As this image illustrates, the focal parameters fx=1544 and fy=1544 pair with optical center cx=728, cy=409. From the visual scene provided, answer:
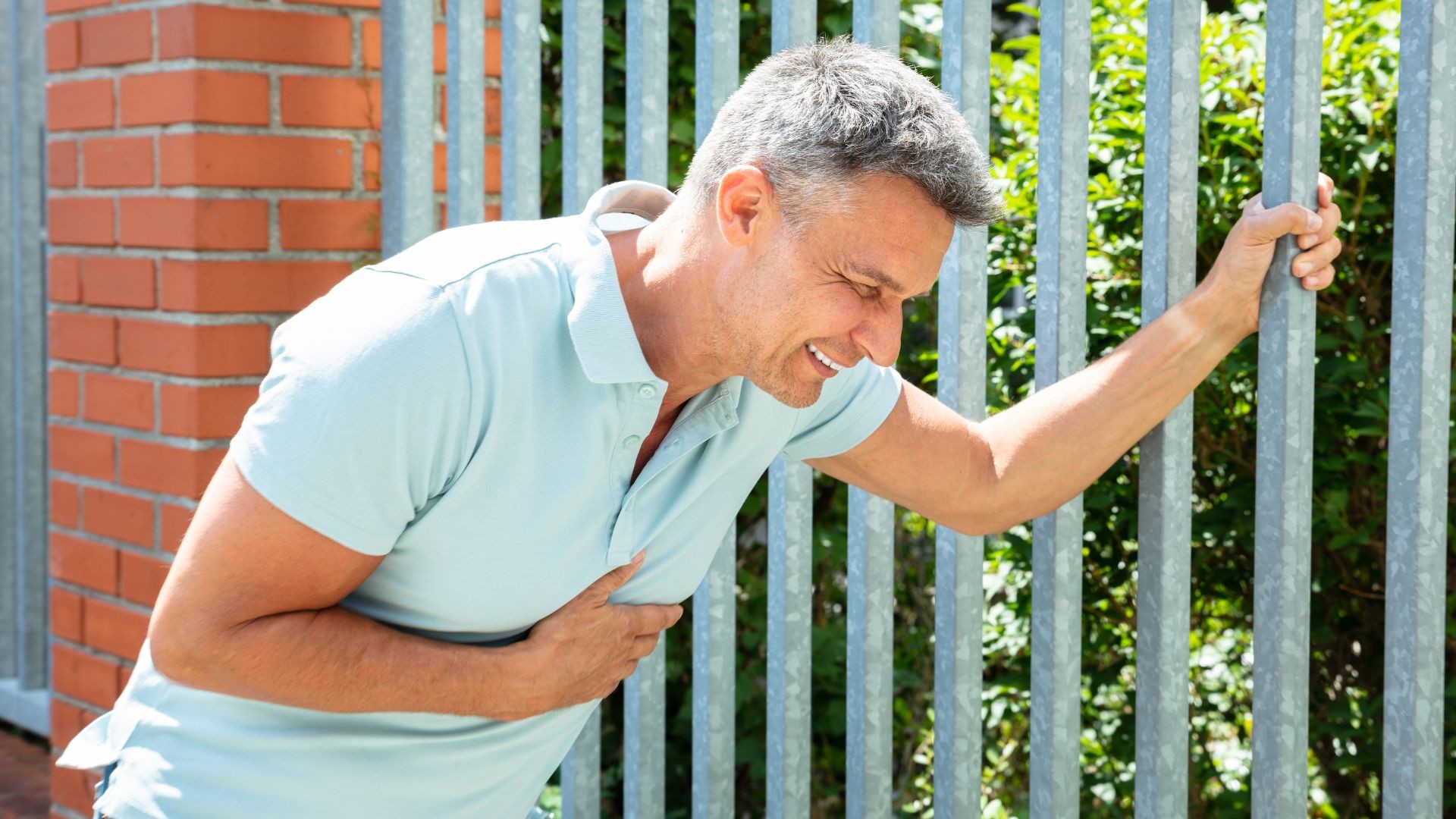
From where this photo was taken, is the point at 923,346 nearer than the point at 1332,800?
No

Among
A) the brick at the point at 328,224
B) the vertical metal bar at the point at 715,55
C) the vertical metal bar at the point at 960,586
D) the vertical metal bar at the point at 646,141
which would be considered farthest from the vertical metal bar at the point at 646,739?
the brick at the point at 328,224

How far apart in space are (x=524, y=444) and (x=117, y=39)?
1.74 metres

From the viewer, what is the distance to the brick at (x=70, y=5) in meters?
3.10

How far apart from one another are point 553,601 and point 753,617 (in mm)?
1576

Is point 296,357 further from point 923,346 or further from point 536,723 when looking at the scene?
point 923,346

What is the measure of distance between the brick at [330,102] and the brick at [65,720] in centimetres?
126

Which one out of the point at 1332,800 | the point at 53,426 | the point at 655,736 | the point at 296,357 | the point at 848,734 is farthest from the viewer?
the point at 53,426

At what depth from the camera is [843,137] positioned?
172cm

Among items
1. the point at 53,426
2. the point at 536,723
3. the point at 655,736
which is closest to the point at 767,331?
the point at 536,723

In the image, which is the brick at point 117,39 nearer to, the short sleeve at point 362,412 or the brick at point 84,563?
the brick at point 84,563

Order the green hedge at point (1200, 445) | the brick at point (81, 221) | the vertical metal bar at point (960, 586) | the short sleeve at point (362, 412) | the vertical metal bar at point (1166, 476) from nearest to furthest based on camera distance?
the short sleeve at point (362, 412), the vertical metal bar at point (1166, 476), the vertical metal bar at point (960, 586), the green hedge at point (1200, 445), the brick at point (81, 221)

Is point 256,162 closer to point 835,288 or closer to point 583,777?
point 583,777

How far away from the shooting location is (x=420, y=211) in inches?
112

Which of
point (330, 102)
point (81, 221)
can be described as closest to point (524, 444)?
point (330, 102)
